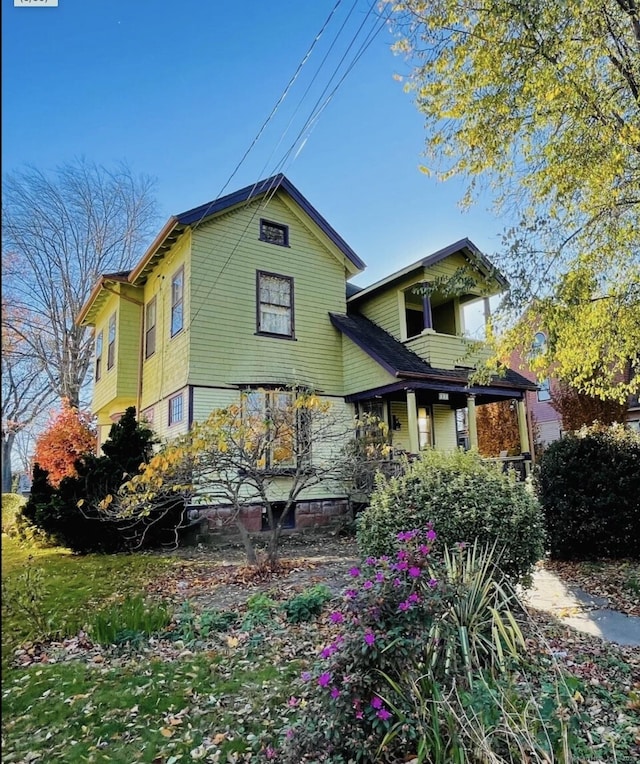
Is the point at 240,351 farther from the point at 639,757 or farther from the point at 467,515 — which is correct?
the point at 639,757

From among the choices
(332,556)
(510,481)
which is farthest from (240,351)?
(510,481)

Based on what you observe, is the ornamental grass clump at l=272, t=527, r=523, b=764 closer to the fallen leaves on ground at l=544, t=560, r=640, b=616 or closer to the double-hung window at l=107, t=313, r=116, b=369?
the fallen leaves on ground at l=544, t=560, r=640, b=616

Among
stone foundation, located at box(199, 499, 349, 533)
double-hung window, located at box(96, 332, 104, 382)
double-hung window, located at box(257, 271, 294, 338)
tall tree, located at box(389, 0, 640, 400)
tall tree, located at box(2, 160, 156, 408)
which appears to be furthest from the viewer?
double-hung window, located at box(96, 332, 104, 382)

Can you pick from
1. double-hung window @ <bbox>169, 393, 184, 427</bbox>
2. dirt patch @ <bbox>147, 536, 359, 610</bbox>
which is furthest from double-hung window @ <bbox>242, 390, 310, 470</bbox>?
double-hung window @ <bbox>169, 393, 184, 427</bbox>

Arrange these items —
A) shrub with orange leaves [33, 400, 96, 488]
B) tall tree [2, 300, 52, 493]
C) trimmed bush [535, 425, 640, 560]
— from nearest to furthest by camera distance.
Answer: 1. tall tree [2, 300, 52, 493]
2. trimmed bush [535, 425, 640, 560]
3. shrub with orange leaves [33, 400, 96, 488]

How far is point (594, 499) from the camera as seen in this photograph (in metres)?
7.32

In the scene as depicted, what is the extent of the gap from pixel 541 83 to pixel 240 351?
7.93 meters

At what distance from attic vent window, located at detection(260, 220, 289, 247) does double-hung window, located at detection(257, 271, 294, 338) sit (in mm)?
943

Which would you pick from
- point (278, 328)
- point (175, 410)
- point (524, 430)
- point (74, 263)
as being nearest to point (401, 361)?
point (278, 328)

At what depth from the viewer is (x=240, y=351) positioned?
12.0 meters

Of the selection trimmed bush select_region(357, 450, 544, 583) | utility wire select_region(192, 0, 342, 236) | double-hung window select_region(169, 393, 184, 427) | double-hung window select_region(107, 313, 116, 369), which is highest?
utility wire select_region(192, 0, 342, 236)

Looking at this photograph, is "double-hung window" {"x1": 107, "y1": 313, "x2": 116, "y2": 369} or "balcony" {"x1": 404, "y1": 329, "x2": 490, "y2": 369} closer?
"balcony" {"x1": 404, "y1": 329, "x2": 490, "y2": 369}

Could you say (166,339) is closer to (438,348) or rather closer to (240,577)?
(438,348)

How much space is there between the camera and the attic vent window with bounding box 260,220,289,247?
42.5ft
